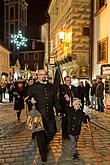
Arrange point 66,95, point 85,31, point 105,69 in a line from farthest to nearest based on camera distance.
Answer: point 85,31, point 105,69, point 66,95

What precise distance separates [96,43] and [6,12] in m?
72.0

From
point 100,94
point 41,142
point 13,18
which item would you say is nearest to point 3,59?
point 100,94

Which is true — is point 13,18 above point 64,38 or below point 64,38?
above

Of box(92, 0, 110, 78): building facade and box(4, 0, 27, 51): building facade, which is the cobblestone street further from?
box(4, 0, 27, 51): building facade

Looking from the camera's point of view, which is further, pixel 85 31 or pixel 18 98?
pixel 85 31

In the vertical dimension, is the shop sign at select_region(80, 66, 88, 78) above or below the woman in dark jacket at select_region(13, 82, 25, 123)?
above

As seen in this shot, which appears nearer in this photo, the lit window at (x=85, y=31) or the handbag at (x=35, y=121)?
the handbag at (x=35, y=121)

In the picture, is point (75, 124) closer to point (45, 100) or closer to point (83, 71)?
point (45, 100)

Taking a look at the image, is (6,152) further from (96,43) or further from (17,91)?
(96,43)

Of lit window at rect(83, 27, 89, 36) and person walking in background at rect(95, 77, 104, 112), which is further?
lit window at rect(83, 27, 89, 36)

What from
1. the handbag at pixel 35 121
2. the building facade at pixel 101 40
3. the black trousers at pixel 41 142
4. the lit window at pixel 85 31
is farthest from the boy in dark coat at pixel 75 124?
the lit window at pixel 85 31

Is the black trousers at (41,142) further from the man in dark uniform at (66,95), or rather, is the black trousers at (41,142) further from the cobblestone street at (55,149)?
the man in dark uniform at (66,95)

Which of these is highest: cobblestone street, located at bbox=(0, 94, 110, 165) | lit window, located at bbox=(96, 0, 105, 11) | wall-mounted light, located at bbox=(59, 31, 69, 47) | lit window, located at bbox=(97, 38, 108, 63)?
lit window, located at bbox=(96, 0, 105, 11)

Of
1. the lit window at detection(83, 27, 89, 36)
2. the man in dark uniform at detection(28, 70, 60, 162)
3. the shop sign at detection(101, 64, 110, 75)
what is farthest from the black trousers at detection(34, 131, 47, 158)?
the lit window at detection(83, 27, 89, 36)
